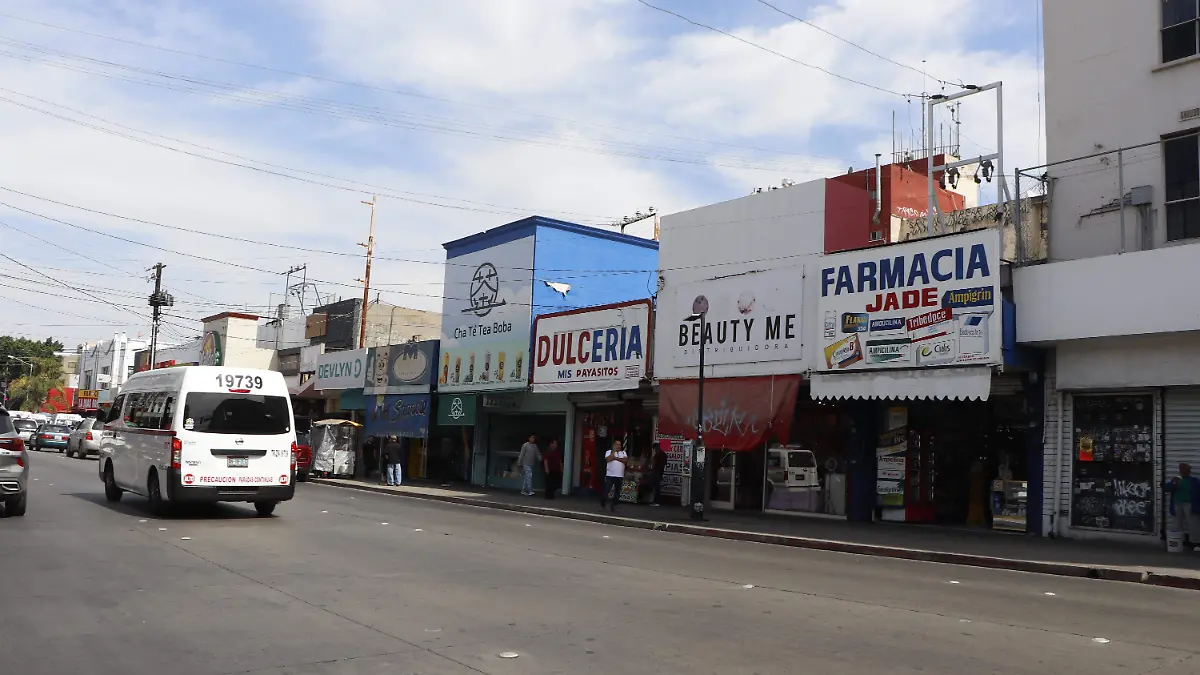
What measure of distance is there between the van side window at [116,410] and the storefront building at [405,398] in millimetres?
14736

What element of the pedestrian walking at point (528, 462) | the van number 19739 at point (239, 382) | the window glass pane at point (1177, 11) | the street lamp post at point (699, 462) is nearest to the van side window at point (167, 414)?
the van number 19739 at point (239, 382)

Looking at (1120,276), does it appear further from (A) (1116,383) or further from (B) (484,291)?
(B) (484,291)

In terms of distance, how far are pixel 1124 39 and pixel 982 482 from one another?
9352 millimetres

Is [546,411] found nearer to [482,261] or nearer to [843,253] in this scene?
[482,261]

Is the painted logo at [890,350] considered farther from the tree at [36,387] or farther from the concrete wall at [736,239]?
the tree at [36,387]

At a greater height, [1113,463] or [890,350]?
[890,350]

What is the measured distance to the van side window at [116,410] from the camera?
18.8 m

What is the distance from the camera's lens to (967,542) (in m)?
16.6

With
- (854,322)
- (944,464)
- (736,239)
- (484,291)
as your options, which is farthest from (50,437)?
(944,464)

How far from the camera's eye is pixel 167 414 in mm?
16125

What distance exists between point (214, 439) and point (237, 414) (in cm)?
60

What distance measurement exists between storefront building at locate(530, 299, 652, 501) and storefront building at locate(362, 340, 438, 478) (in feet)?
19.9

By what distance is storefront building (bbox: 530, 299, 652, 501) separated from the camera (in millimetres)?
25156

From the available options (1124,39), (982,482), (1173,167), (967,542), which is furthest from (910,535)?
(1124,39)
